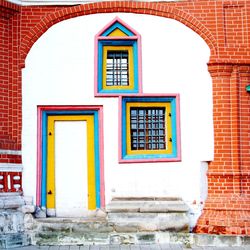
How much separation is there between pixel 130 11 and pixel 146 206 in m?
3.93

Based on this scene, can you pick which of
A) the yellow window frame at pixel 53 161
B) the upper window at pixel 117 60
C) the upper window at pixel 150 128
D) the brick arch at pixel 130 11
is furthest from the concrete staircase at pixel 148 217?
the brick arch at pixel 130 11

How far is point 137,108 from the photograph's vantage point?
1167cm

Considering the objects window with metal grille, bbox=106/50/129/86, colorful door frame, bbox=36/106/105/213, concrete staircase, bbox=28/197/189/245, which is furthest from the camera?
window with metal grille, bbox=106/50/129/86

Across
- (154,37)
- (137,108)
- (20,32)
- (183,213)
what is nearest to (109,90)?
(137,108)

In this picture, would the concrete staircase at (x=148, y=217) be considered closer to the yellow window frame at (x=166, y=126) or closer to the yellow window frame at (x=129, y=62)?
the yellow window frame at (x=166, y=126)

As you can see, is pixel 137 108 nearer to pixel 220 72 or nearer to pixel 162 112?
pixel 162 112

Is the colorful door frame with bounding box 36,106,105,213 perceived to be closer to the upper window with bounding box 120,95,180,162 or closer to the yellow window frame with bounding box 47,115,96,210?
the yellow window frame with bounding box 47,115,96,210

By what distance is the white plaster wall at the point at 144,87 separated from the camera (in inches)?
444

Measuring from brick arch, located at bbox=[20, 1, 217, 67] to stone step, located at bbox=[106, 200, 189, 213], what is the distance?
9.95 feet

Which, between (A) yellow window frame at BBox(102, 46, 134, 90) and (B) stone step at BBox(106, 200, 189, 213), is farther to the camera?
(A) yellow window frame at BBox(102, 46, 134, 90)

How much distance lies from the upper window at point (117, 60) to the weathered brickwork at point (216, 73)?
0.47 metres

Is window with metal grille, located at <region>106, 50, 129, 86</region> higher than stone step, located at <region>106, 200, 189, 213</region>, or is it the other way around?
window with metal grille, located at <region>106, 50, 129, 86</region>

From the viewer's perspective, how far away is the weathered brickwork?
11.1 metres

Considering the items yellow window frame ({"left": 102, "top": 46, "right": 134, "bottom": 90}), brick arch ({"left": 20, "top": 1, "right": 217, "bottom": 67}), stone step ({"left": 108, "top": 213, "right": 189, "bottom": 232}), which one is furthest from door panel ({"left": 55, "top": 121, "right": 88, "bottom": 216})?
brick arch ({"left": 20, "top": 1, "right": 217, "bottom": 67})
